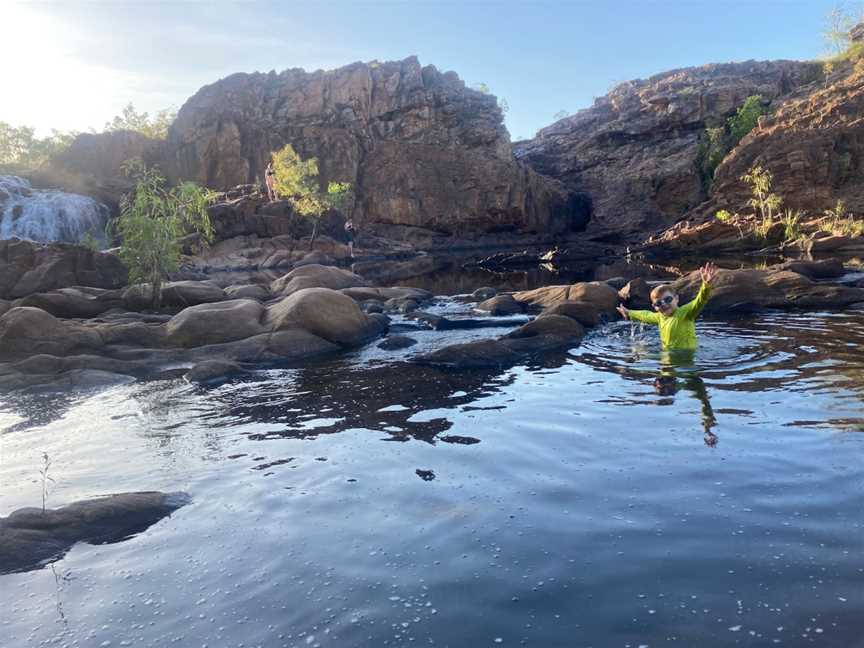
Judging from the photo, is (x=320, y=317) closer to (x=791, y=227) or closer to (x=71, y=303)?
(x=71, y=303)

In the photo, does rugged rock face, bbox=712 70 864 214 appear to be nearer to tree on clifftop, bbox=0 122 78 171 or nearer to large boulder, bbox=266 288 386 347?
large boulder, bbox=266 288 386 347

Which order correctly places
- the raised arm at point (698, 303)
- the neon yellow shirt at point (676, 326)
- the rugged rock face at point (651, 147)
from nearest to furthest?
the raised arm at point (698, 303), the neon yellow shirt at point (676, 326), the rugged rock face at point (651, 147)

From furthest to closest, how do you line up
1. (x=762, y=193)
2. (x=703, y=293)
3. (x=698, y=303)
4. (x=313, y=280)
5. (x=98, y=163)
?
(x=98, y=163)
(x=762, y=193)
(x=313, y=280)
(x=698, y=303)
(x=703, y=293)

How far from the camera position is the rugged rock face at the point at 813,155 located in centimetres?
4481

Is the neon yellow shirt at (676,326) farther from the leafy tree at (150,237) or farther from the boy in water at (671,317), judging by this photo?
the leafy tree at (150,237)

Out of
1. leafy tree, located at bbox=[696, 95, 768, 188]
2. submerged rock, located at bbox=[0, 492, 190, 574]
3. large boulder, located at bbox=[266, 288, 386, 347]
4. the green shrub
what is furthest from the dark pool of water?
leafy tree, located at bbox=[696, 95, 768, 188]

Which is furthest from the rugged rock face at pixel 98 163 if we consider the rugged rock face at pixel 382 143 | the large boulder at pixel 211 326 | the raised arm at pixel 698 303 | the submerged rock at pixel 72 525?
the submerged rock at pixel 72 525

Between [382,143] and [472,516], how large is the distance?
234 ft

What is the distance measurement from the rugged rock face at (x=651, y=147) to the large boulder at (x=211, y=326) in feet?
179

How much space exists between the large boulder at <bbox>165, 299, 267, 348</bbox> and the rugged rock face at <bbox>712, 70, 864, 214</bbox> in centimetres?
4231

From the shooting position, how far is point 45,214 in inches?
1715

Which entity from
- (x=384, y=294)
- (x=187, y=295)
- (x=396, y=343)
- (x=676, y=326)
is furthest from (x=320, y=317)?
(x=384, y=294)

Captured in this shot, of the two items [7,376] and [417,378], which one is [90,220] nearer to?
[7,376]

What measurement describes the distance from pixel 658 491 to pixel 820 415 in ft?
9.69
